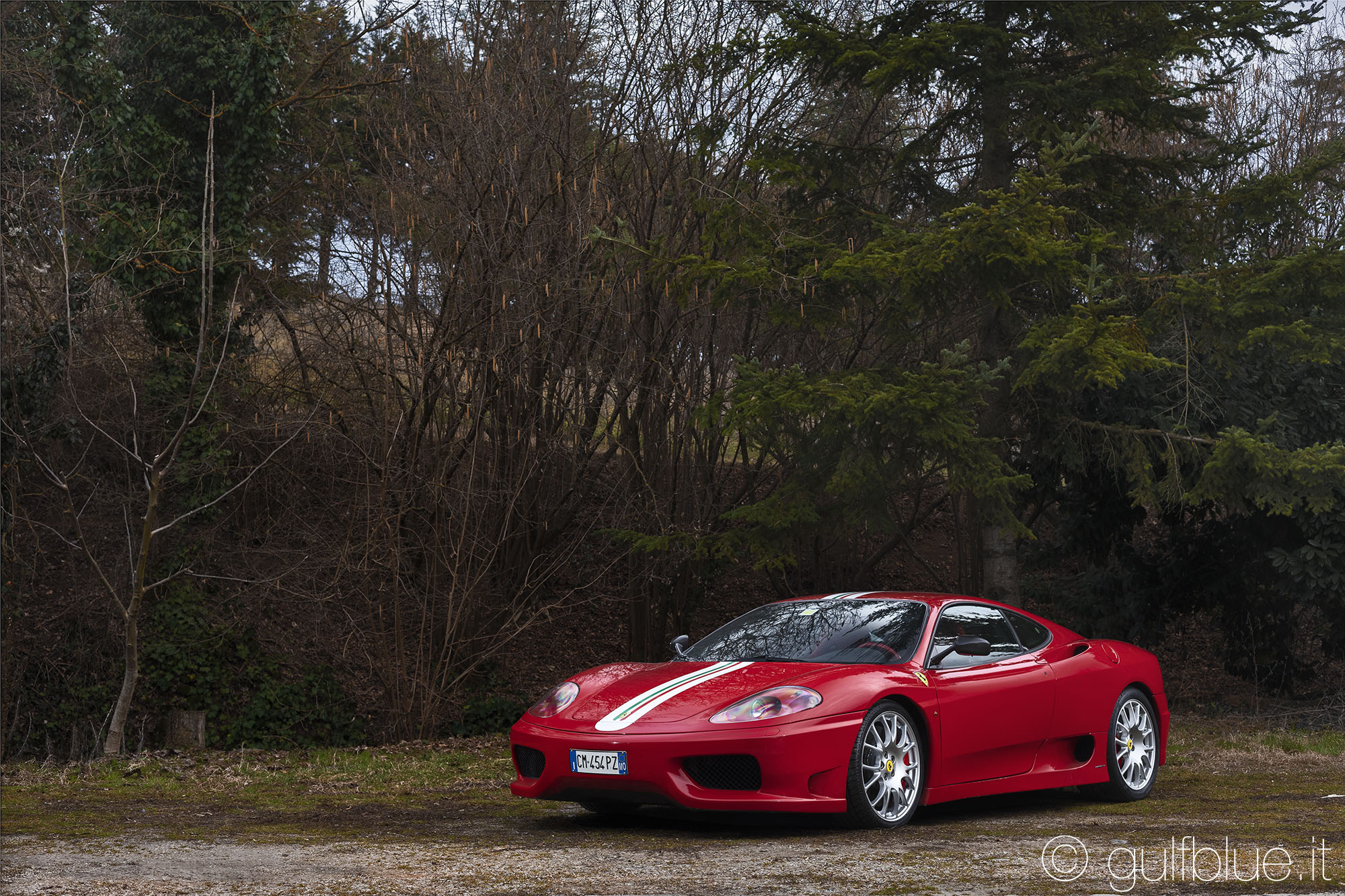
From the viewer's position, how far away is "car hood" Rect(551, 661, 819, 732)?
6609 mm

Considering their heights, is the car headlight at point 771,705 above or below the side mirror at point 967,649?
below

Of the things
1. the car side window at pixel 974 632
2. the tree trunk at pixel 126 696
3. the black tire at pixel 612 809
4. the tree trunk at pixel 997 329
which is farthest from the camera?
the tree trunk at pixel 997 329

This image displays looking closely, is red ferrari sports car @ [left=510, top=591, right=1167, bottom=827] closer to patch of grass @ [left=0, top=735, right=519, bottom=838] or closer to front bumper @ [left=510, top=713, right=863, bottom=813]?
front bumper @ [left=510, top=713, right=863, bottom=813]

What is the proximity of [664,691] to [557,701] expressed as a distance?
0.70 m

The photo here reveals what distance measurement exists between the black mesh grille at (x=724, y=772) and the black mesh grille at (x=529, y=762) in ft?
2.97

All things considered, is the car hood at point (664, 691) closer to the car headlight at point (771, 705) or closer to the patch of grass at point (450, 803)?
the car headlight at point (771, 705)

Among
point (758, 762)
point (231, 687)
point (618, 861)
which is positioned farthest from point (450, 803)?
point (231, 687)

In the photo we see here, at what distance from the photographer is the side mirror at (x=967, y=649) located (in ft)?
23.8

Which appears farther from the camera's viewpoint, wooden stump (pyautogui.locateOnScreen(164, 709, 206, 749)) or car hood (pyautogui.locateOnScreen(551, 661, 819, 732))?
wooden stump (pyautogui.locateOnScreen(164, 709, 206, 749))

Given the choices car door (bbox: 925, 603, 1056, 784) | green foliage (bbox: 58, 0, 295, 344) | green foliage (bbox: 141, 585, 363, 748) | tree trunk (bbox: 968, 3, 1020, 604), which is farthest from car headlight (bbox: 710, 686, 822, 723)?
green foliage (bbox: 58, 0, 295, 344)

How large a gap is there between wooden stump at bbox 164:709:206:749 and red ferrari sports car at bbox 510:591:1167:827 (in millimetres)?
9619

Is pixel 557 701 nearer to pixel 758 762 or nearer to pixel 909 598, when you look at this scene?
pixel 758 762

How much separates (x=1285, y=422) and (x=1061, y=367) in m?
3.73

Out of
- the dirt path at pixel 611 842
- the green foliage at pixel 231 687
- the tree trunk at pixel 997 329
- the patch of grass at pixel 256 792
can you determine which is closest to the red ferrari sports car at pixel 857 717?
the dirt path at pixel 611 842
